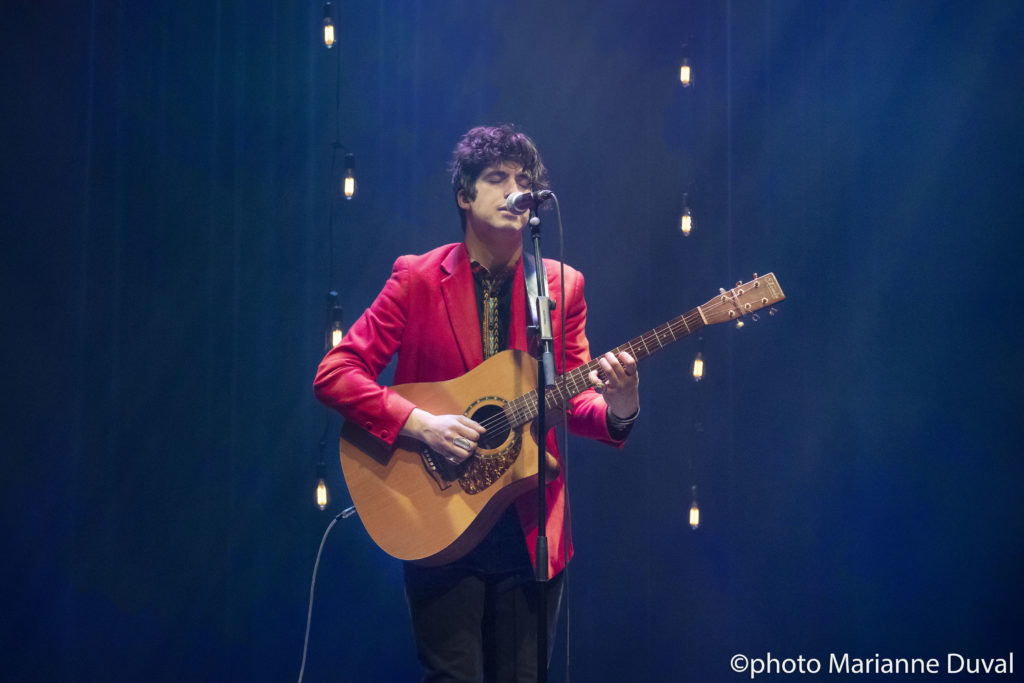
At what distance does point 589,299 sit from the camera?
3598mm

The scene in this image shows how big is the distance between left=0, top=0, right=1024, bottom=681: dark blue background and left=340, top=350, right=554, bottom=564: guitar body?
1.12m

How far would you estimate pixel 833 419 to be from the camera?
11.5 feet

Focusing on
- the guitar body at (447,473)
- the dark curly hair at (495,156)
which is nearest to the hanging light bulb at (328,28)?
the dark curly hair at (495,156)

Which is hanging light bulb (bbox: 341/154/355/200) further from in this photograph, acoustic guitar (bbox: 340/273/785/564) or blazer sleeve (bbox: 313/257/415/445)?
acoustic guitar (bbox: 340/273/785/564)

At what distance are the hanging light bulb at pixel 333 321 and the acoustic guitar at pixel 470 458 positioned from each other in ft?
3.24

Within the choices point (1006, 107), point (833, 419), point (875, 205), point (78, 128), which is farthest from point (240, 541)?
point (1006, 107)

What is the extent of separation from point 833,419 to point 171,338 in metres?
3.21

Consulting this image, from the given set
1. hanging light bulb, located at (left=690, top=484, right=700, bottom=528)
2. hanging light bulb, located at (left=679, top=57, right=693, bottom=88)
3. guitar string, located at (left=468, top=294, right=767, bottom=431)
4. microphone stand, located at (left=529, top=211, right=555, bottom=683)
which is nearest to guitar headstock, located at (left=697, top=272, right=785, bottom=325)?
guitar string, located at (left=468, top=294, right=767, bottom=431)

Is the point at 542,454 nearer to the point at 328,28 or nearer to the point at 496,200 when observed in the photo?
the point at 496,200

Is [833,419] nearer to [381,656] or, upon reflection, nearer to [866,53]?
[866,53]

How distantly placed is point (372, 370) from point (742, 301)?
1321mm

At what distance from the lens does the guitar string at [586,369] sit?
2.44 metres

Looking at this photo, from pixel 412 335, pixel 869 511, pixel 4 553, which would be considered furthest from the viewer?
pixel 869 511

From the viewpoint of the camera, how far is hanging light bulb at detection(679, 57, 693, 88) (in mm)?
3613
